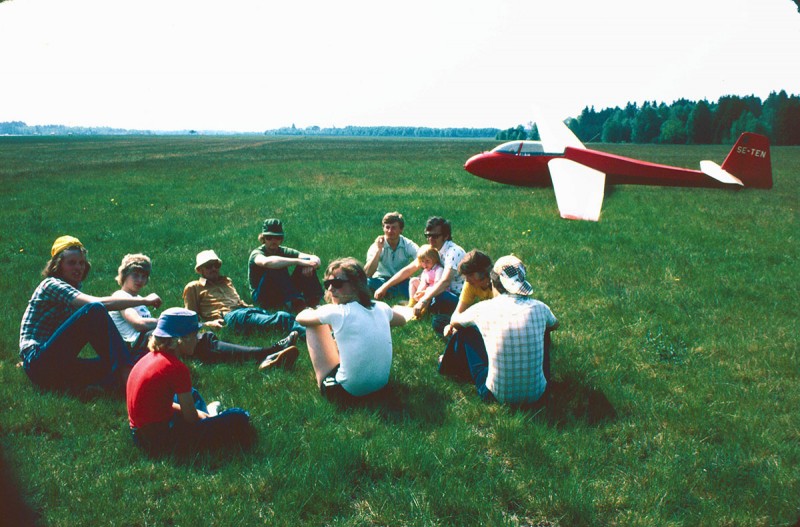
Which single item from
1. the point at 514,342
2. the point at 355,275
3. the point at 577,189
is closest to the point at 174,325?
the point at 355,275

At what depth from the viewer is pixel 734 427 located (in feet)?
13.3

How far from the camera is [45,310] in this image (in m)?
4.48

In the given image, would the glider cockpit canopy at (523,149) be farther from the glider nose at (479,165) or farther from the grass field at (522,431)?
the grass field at (522,431)

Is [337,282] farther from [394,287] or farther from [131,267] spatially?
[394,287]

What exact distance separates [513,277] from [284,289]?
146 inches

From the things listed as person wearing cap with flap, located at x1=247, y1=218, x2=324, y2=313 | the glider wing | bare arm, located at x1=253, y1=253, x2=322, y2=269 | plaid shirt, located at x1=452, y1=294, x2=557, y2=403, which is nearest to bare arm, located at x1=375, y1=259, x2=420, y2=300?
person wearing cap with flap, located at x1=247, y1=218, x2=324, y2=313

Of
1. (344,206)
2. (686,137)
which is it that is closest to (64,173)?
(344,206)

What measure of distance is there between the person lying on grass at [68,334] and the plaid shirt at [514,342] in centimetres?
303

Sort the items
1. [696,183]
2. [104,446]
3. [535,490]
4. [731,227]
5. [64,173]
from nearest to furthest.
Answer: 1. [535,490]
2. [104,446]
3. [731,227]
4. [696,183]
5. [64,173]

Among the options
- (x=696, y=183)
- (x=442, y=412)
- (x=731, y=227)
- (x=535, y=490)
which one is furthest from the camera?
(x=696, y=183)

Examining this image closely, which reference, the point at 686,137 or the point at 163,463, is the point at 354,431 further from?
the point at 686,137

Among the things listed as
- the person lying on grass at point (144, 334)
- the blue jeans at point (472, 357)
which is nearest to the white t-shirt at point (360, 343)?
the blue jeans at point (472, 357)

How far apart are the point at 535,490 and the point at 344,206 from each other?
13.1 metres

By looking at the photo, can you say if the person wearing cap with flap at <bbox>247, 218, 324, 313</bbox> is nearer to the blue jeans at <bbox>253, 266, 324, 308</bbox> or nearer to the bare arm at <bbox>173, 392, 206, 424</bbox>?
the blue jeans at <bbox>253, 266, 324, 308</bbox>
